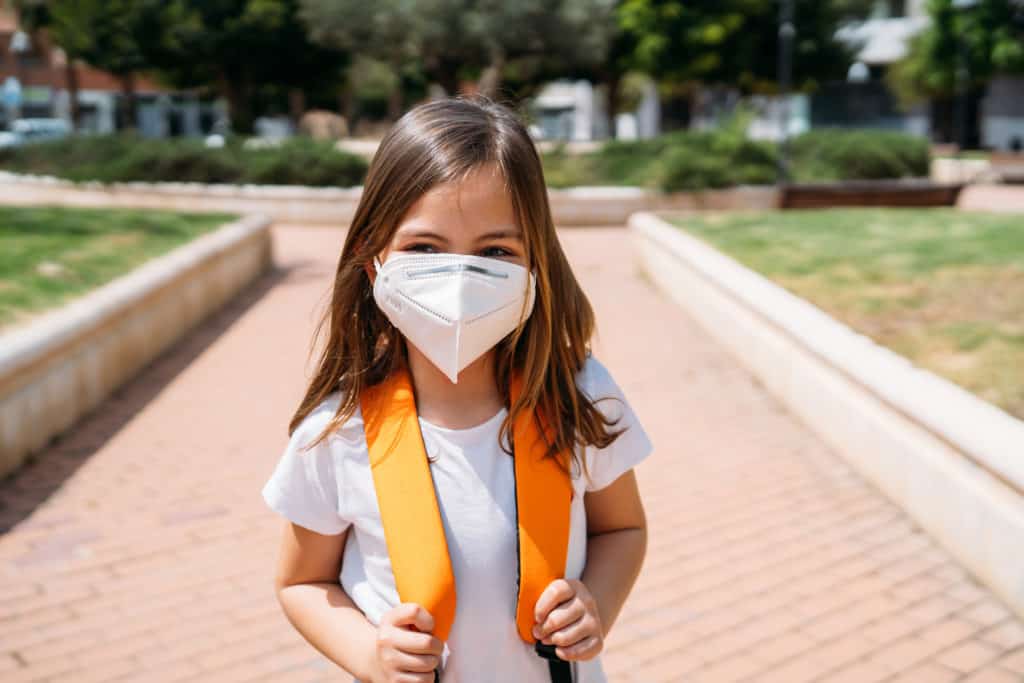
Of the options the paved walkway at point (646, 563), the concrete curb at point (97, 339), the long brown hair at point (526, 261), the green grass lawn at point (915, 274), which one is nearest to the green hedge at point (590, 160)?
the green grass lawn at point (915, 274)

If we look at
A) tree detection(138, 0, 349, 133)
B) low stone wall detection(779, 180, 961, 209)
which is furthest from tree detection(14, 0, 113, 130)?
low stone wall detection(779, 180, 961, 209)

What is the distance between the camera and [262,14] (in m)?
38.5

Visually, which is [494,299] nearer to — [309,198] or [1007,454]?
[1007,454]

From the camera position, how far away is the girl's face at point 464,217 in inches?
71.7

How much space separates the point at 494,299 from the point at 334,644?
66 centimetres

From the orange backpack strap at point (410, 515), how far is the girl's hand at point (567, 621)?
0.49ft

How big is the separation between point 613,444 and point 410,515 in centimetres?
42

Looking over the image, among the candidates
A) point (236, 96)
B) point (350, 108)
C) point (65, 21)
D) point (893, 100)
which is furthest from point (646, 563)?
point (893, 100)

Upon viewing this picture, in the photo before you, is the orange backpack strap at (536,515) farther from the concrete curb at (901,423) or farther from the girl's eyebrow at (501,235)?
the concrete curb at (901,423)

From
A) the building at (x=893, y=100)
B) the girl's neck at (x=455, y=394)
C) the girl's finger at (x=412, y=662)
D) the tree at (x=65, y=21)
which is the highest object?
the tree at (x=65, y=21)

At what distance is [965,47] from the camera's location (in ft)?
139

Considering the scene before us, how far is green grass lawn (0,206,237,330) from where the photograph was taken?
25.4ft

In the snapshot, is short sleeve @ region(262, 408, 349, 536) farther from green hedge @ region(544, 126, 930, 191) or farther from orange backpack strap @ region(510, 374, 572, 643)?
green hedge @ region(544, 126, 930, 191)

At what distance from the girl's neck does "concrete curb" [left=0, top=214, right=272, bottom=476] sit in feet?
14.0
